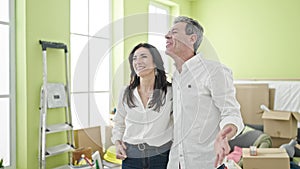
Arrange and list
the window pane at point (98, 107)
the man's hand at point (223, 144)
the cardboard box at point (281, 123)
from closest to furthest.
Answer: the man's hand at point (223, 144) → the window pane at point (98, 107) → the cardboard box at point (281, 123)

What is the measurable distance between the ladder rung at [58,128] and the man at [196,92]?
5.24ft

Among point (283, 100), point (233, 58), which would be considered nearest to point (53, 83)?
point (283, 100)

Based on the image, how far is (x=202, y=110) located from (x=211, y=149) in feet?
0.42

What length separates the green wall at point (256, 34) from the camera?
3627 millimetres

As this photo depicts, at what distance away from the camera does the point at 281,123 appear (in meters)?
2.83

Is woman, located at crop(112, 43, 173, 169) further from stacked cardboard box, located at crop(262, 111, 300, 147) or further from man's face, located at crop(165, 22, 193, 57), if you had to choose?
stacked cardboard box, located at crop(262, 111, 300, 147)

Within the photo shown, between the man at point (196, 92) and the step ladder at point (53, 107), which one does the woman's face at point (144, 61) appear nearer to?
the man at point (196, 92)

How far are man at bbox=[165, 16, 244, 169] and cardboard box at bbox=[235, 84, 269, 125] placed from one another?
8.12 ft

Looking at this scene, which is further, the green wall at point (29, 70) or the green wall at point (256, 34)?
the green wall at point (256, 34)

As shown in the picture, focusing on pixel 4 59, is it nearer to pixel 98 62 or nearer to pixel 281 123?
pixel 98 62

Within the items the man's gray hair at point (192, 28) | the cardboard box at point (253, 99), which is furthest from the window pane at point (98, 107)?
the cardboard box at point (253, 99)

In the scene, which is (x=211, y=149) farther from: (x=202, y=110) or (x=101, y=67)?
(x=101, y=67)

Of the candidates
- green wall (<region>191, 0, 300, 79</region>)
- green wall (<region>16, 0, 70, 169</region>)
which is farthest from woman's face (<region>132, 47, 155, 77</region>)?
green wall (<region>191, 0, 300, 79</region>)

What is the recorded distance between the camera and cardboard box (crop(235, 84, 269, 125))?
3.11 metres
